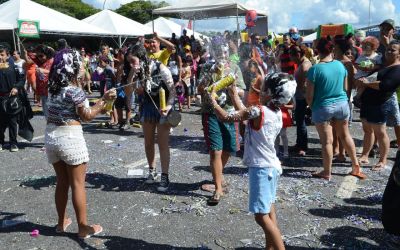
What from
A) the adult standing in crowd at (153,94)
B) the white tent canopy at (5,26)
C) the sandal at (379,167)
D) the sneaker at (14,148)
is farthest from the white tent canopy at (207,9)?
the adult standing in crowd at (153,94)

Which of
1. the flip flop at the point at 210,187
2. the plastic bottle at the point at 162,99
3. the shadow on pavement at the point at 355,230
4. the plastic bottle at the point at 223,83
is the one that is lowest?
the shadow on pavement at the point at 355,230

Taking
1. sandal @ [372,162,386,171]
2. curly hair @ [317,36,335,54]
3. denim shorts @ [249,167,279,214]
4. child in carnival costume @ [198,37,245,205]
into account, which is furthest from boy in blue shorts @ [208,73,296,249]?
sandal @ [372,162,386,171]

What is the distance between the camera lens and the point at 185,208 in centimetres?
433

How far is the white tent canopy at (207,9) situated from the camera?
1254cm

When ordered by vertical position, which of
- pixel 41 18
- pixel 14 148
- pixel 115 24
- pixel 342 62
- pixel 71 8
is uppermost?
pixel 71 8

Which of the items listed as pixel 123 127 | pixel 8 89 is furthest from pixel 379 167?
pixel 8 89

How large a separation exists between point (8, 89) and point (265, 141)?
18.2 ft

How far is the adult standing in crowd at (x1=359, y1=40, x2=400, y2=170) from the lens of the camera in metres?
5.13

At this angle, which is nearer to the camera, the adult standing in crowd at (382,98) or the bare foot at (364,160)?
the adult standing in crowd at (382,98)

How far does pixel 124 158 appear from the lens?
6445 mm

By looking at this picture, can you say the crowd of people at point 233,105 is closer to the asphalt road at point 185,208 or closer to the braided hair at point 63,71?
the braided hair at point 63,71

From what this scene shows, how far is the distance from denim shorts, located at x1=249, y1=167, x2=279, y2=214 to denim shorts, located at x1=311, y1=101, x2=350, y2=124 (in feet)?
7.77

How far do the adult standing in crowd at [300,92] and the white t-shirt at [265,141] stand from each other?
11.0ft

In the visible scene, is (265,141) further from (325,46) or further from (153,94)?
→ (325,46)
